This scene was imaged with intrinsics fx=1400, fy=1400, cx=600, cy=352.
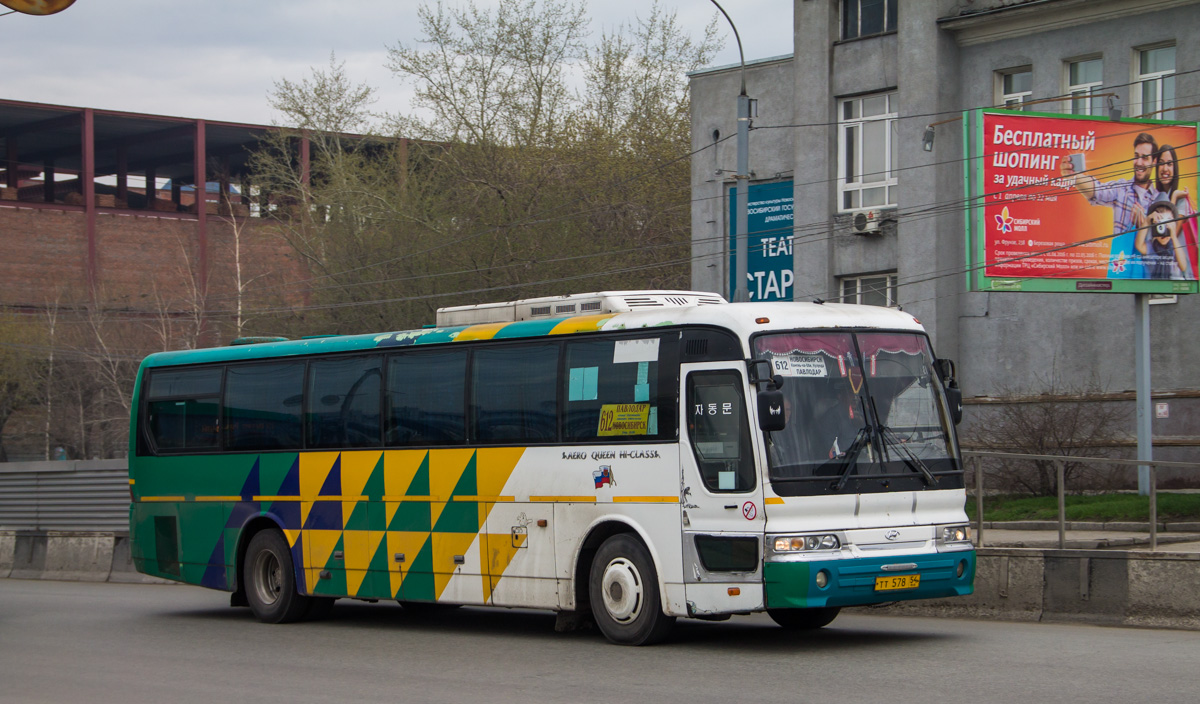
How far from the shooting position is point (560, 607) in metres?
12.5

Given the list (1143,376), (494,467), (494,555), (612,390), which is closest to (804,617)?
(612,390)

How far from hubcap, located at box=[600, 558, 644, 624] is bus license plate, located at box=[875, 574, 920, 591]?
2.01m

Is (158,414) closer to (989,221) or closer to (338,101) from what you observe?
(989,221)

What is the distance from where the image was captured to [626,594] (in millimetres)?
11859

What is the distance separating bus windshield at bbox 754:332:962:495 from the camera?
434 inches

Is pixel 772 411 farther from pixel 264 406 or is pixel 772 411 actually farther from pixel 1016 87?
pixel 1016 87

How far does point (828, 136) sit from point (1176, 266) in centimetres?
1113

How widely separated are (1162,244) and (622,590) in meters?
13.8

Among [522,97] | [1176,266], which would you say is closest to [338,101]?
[522,97]

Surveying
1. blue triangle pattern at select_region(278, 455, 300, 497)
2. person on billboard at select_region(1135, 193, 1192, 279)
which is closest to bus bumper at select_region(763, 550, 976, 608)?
blue triangle pattern at select_region(278, 455, 300, 497)

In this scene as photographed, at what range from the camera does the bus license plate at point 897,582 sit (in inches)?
432

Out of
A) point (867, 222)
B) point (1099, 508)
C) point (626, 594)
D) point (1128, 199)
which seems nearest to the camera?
point (626, 594)

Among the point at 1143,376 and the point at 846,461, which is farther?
the point at 1143,376

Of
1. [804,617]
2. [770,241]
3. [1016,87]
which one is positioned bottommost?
[804,617]
